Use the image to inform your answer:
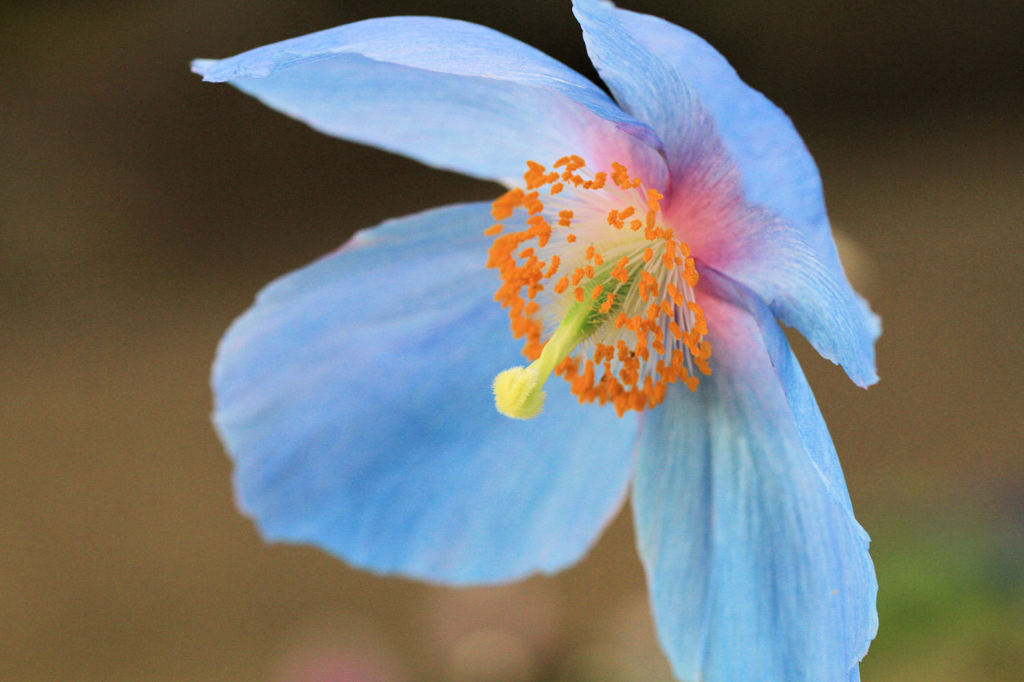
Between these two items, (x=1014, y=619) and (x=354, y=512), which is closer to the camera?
(x=354, y=512)

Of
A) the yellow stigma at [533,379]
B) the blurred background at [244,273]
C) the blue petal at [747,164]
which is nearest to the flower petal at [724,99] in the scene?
the blue petal at [747,164]

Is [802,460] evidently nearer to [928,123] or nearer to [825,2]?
[825,2]

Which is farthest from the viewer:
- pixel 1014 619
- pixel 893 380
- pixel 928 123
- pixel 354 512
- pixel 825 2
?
pixel 928 123

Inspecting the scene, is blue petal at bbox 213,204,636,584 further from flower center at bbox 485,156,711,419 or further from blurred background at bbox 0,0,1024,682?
blurred background at bbox 0,0,1024,682

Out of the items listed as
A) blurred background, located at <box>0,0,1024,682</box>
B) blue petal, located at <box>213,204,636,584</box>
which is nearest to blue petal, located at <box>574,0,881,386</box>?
blue petal, located at <box>213,204,636,584</box>

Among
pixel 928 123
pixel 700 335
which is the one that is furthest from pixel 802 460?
pixel 928 123

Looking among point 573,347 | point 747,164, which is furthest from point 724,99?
point 573,347

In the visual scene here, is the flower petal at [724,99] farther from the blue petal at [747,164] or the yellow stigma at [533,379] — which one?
the yellow stigma at [533,379]
